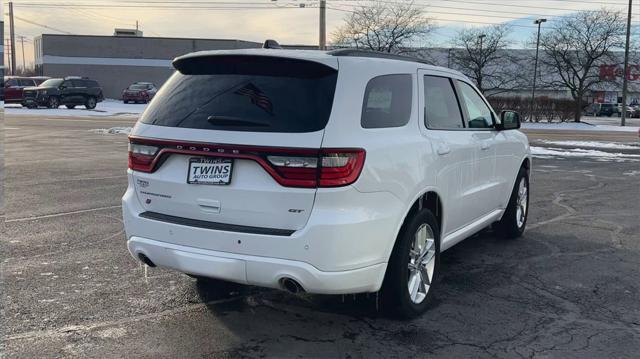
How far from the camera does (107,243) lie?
241 inches

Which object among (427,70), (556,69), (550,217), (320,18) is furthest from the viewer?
(556,69)

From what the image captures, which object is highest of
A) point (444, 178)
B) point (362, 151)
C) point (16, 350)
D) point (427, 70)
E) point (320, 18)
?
point (320, 18)

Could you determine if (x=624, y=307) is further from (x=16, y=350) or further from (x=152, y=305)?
(x=16, y=350)

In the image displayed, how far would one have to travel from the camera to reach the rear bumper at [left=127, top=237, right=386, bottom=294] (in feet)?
11.7

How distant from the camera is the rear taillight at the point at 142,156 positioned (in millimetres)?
3990

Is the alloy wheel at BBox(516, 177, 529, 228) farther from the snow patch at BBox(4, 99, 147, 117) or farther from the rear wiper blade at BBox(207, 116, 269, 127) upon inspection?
the snow patch at BBox(4, 99, 147, 117)

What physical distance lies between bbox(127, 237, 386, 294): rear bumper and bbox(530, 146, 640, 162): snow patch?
14.0 m

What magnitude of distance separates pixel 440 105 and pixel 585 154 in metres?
14.2

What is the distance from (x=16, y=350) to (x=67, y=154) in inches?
433

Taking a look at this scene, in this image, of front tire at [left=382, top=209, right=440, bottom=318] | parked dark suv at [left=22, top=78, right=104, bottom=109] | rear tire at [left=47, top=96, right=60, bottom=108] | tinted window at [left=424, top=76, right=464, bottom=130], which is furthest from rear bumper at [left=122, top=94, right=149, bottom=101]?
front tire at [left=382, top=209, right=440, bottom=318]

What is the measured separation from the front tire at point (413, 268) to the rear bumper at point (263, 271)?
22 centimetres

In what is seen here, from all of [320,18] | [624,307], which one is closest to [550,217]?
[624,307]

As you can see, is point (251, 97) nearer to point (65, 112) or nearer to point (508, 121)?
point (508, 121)

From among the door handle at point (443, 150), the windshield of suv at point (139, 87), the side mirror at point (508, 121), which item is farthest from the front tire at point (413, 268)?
the windshield of suv at point (139, 87)
